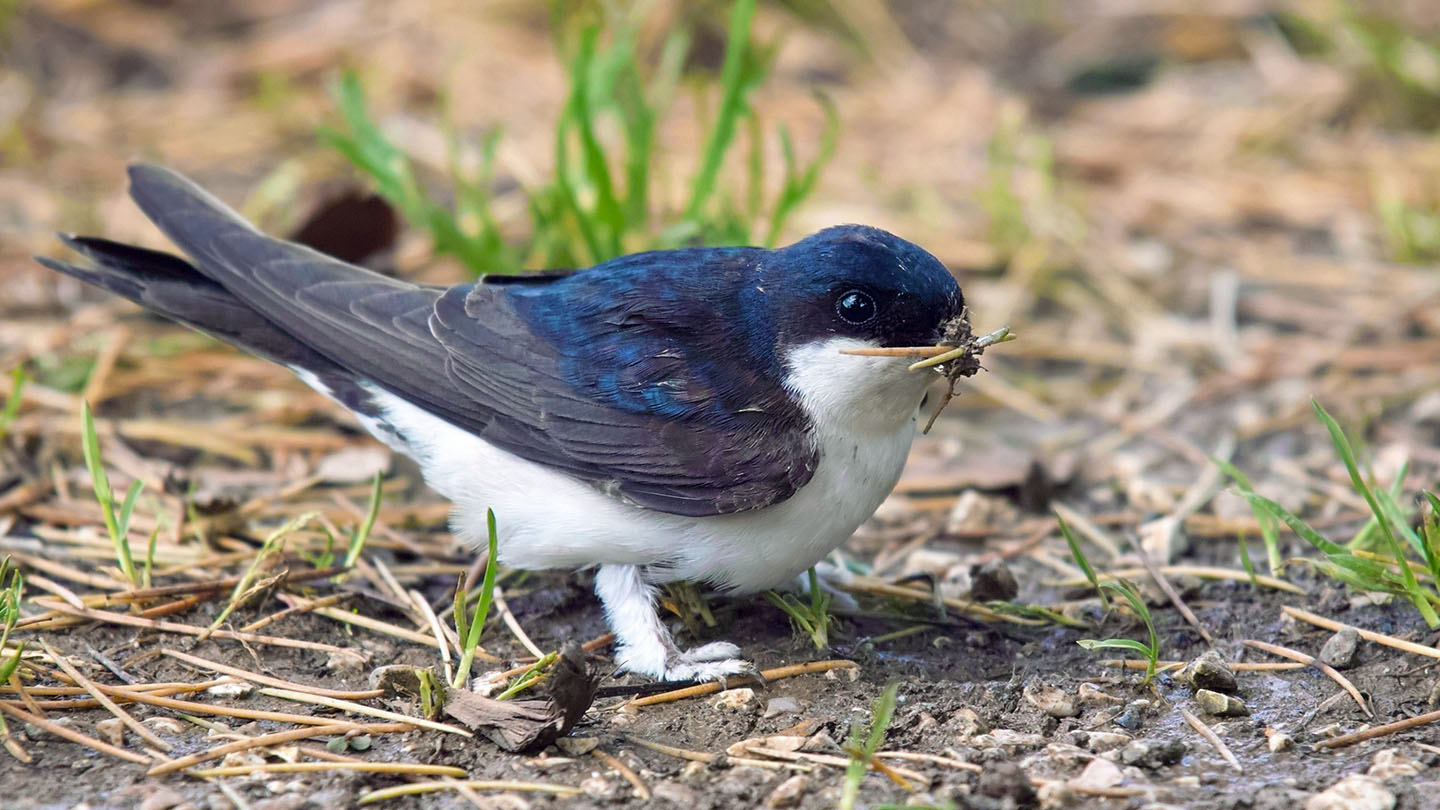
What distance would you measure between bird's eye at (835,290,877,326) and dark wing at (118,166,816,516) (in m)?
0.25

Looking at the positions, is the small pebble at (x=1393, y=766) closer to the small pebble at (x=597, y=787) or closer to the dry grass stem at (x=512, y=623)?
the small pebble at (x=597, y=787)

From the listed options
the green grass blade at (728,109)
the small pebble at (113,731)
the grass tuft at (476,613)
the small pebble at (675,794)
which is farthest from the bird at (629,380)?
the green grass blade at (728,109)

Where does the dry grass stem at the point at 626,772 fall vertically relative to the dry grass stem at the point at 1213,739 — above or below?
below

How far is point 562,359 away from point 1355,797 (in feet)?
6.52

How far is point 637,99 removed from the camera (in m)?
4.72

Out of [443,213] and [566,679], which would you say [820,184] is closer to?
[443,213]

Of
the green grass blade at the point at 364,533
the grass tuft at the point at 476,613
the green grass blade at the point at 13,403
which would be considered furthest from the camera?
the green grass blade at the point at 13,403

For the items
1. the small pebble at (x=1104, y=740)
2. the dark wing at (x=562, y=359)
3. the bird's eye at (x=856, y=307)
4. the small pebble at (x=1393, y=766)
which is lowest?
the small pebble at (x=1104, y=740)

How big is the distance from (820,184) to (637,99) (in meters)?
1.80

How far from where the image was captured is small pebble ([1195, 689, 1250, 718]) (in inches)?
117

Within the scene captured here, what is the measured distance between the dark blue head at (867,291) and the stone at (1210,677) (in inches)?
36.7

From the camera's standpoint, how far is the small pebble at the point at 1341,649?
3131 millimetres

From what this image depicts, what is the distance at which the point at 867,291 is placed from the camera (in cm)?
313

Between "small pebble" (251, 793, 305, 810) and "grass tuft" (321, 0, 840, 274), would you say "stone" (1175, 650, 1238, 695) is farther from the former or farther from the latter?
"grass tuft" (321, 0, 840, 274)
